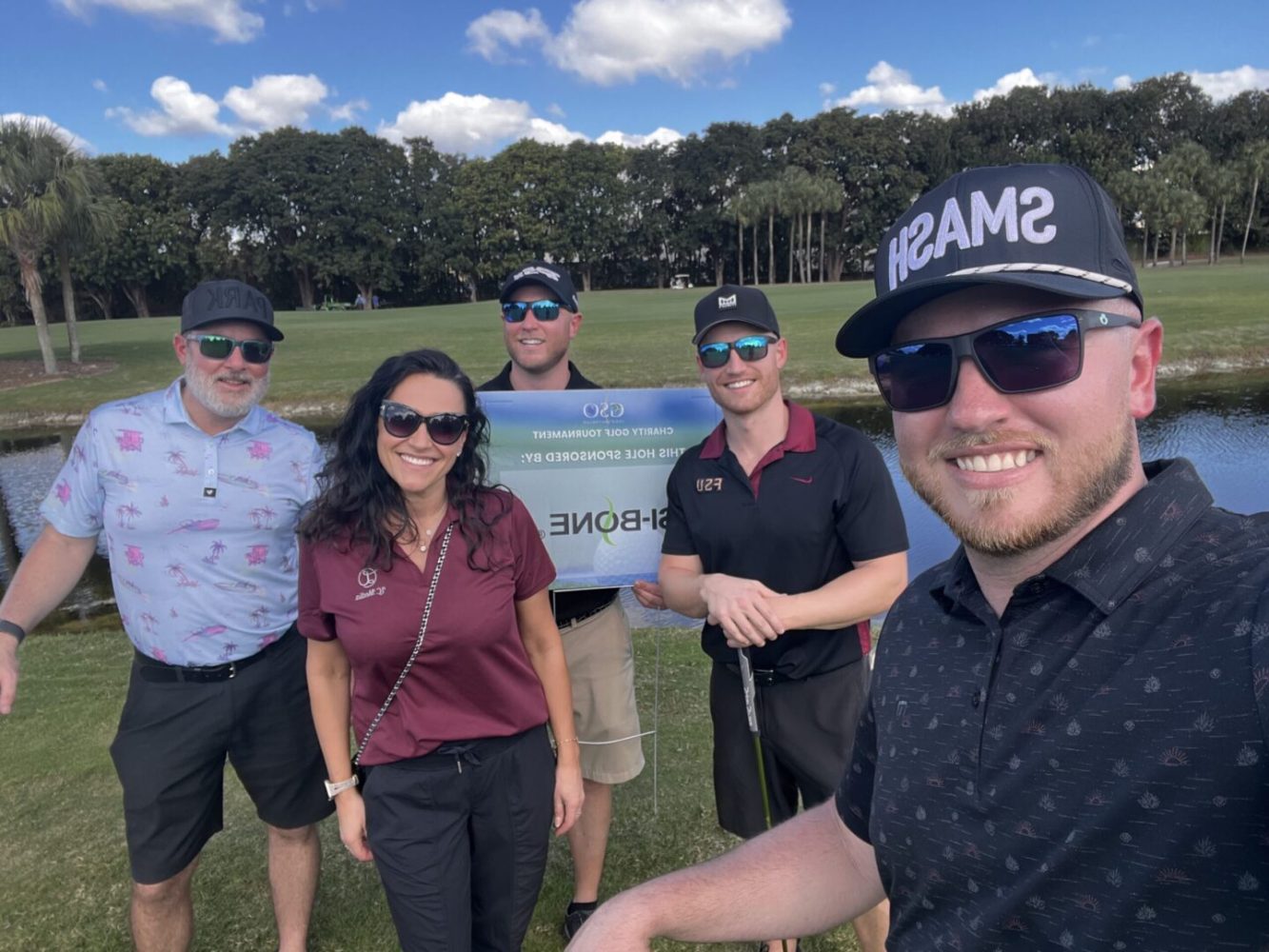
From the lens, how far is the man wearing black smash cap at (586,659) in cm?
420

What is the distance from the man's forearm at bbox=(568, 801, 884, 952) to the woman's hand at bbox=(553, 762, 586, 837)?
169 centimetres

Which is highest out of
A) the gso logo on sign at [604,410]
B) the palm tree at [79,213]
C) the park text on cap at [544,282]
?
the palm tree at [79,213]

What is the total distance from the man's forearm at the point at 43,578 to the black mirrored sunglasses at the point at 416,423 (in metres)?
1.77

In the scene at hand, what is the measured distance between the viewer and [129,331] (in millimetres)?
43438

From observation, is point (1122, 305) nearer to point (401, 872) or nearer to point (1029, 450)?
point (1029, 450)

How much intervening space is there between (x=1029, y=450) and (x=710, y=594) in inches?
70.4

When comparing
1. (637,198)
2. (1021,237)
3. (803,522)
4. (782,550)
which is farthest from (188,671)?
(637,198)

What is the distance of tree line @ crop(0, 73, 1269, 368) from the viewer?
68.8m

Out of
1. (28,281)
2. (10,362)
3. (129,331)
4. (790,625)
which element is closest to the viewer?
(790,625)

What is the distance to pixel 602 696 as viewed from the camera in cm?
432

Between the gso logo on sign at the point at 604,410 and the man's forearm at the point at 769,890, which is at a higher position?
the gso logo on sign at the point at 604,410

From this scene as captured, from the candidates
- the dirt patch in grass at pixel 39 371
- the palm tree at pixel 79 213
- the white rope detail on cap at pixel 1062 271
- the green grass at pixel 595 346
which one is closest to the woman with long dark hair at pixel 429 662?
the white rope detail on cap at pixel 1062 271

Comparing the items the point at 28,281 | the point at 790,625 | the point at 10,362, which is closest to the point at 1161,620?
the point at 790,625

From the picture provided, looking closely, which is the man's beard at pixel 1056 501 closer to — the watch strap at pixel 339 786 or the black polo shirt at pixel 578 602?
the watch strap at pixel 339 786
